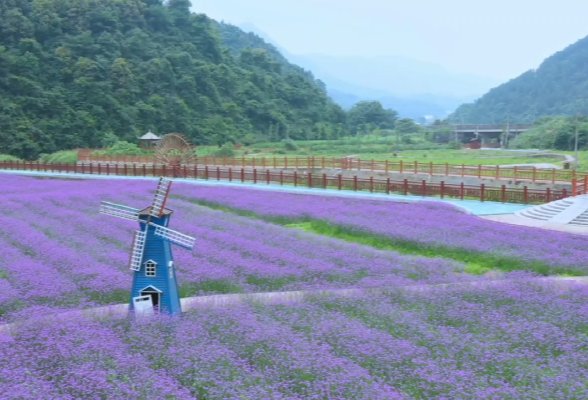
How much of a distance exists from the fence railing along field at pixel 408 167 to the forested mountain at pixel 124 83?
1295cm

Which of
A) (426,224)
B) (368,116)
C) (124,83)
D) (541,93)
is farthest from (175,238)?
(541,93)

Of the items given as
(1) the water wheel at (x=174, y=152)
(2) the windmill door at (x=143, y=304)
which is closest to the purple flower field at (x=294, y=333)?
(2) the windmill door at (x=143, y=304)

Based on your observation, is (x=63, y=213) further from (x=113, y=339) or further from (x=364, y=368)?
(x=364, y=368)

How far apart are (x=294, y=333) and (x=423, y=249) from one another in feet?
27.2

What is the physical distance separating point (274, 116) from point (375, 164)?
156ft

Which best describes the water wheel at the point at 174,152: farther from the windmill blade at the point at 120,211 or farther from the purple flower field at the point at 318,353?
the purple flower field at the point at 318,353

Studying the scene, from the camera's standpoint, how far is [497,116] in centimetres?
16762

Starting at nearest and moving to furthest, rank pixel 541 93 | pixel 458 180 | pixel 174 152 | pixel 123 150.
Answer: pixel 458 180 → pixel 174 152 → pixel 123 150 → pixel 541 93

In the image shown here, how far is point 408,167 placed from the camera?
39.0 m

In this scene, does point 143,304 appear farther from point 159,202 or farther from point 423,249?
point 423,249

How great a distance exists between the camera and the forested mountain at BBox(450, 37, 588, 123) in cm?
16025

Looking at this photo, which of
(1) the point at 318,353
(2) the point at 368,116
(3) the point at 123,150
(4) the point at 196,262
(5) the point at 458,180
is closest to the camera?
(1) the point at 318,353

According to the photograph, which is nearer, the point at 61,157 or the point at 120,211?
the point at 120,211

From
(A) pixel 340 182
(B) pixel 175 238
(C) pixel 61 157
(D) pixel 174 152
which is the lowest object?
(B) pixel 175 238
